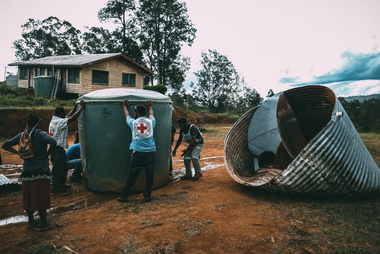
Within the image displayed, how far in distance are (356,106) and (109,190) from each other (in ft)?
83.5

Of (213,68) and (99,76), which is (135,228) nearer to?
(99,76)

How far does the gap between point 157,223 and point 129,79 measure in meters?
22.1

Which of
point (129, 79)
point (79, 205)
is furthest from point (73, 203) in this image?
point (129, 79)

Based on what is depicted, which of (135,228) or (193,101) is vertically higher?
(193,101)

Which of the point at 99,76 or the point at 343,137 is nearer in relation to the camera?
the point at 343,137

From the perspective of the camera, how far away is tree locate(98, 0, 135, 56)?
102 ft

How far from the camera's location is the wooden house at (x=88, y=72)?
2169 centimetres

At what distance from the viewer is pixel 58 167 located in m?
5.93

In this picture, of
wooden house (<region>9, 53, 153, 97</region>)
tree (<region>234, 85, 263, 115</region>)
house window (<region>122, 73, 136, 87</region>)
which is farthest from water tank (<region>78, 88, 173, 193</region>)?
tree (<region>234, 85, 263, 115</region>)

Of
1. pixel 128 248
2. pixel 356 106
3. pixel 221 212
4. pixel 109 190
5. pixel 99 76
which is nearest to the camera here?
pixel 128 248

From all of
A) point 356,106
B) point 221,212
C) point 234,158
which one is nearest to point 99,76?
point 234,158

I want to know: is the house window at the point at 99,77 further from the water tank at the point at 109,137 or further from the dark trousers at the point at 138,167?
the dark trousers at the point at 138,167

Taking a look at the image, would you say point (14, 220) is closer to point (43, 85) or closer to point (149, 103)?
point (149, 103)

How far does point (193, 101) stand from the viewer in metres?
44.3
